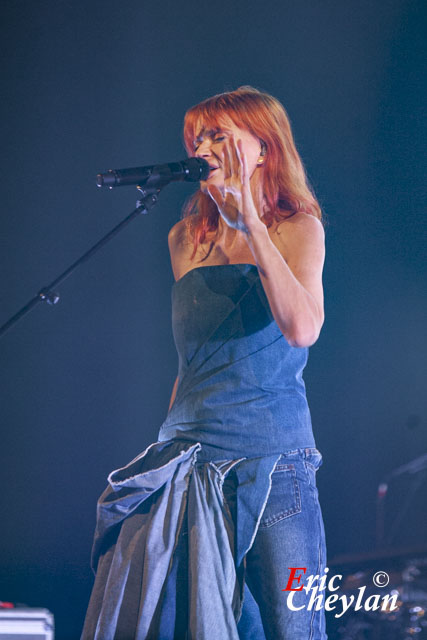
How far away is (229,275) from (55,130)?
3.94 feet

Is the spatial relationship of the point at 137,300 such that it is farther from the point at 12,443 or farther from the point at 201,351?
the point at 201,351

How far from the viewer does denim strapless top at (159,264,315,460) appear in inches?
47.7

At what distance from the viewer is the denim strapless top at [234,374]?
47.7 inches

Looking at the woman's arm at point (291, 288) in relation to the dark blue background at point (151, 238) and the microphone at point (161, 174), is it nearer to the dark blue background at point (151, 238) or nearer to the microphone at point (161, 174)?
the microphone at point (161, 174)

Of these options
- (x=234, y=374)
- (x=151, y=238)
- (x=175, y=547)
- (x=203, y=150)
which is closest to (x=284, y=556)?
(x=175, y=547)

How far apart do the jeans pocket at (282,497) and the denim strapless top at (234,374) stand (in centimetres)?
4

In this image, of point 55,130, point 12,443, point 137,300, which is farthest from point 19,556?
point 55,130

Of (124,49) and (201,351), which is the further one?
(124,49)

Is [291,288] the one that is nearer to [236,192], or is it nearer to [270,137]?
[236,192]

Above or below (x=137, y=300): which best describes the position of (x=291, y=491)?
below

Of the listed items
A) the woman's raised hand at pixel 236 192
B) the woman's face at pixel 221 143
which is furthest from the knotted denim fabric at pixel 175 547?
the woman's face at pixel 221 143

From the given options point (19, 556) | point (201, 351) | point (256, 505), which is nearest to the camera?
point (256, 505)

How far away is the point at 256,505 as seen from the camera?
113 centimetres

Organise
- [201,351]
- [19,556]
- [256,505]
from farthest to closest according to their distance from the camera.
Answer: [19,556]
[201,351]
[256,505]
